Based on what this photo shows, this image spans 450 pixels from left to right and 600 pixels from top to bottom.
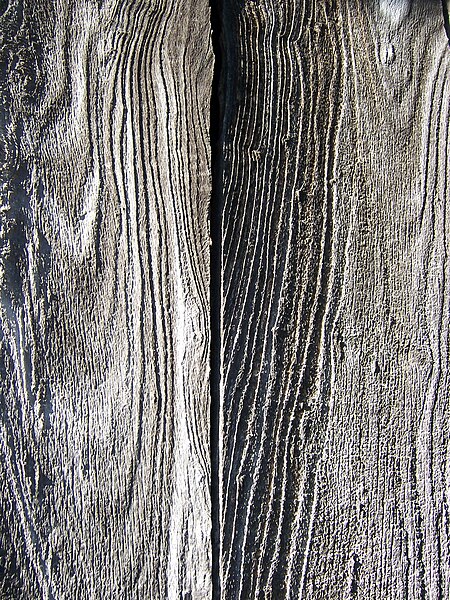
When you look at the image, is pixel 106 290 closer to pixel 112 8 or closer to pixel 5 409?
pixel 5 409

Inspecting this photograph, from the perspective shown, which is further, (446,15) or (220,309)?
(446,15)

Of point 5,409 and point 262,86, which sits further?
point 262,86

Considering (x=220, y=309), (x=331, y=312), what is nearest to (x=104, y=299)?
(x=220, y=309)

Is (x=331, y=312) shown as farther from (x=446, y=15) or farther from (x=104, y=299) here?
(x=446, y=15)

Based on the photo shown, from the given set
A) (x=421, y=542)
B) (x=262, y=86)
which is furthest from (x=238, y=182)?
(x=421, y=542)

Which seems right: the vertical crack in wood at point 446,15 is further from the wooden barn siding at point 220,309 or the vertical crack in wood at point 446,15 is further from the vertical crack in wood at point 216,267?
the vertical crack in wood at point 216,267

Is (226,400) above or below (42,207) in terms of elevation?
below

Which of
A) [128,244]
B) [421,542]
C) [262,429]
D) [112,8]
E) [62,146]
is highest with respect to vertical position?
[112,8]

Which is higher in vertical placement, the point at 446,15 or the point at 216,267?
the point at 446,15
